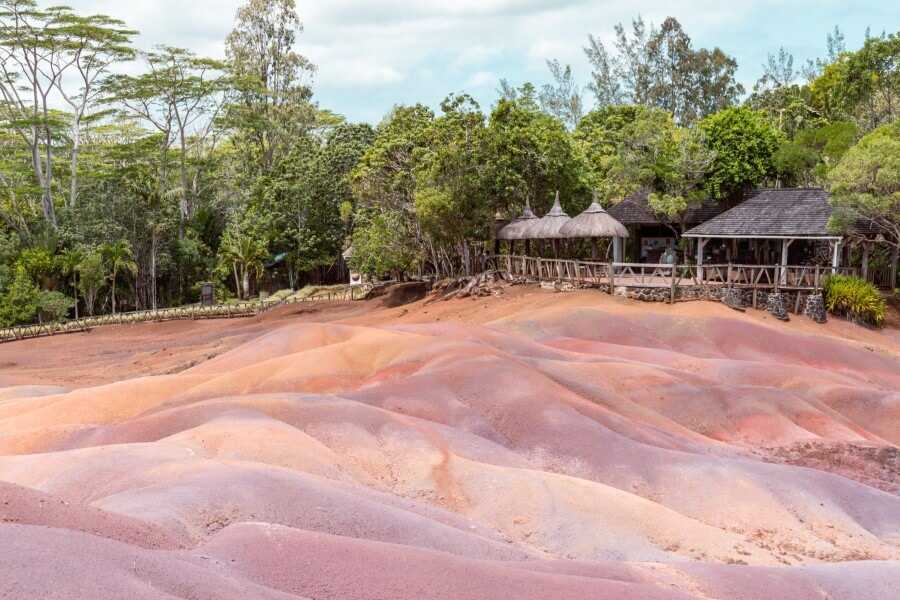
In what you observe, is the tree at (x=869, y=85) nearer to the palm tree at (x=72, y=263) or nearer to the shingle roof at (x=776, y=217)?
the shingle roof at (x=776, y=217)

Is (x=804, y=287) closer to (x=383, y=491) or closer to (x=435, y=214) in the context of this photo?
(x=435, y=214)

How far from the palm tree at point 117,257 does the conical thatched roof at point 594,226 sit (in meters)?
26.4

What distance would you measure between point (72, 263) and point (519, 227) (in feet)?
83.8

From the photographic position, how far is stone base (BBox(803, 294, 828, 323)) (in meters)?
31.2

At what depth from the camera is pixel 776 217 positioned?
34.1 meters

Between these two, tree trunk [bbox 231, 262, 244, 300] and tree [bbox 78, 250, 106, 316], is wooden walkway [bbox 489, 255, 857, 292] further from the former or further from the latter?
tree [bbox 78, 250, 106, 316]

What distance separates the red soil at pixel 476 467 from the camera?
9.13 m

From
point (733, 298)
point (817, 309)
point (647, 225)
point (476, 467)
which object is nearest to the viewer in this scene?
point (476, 467)

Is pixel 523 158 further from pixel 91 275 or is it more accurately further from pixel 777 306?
pixel 91 275

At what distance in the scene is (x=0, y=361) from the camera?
1345 inches

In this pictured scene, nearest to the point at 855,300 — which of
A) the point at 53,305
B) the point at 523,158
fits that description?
the point at 523,158

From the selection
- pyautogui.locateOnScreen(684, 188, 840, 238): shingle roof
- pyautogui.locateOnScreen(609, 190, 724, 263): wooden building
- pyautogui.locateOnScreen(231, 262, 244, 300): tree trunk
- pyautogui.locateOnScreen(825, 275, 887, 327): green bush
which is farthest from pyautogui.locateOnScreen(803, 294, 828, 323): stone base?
pyautogui.locateOnScreen(231, 262, 244, 300): tree trunk

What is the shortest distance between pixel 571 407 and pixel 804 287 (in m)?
18.0

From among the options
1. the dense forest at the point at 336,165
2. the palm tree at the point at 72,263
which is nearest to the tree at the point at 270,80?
the dense forest at the point at 336,165
